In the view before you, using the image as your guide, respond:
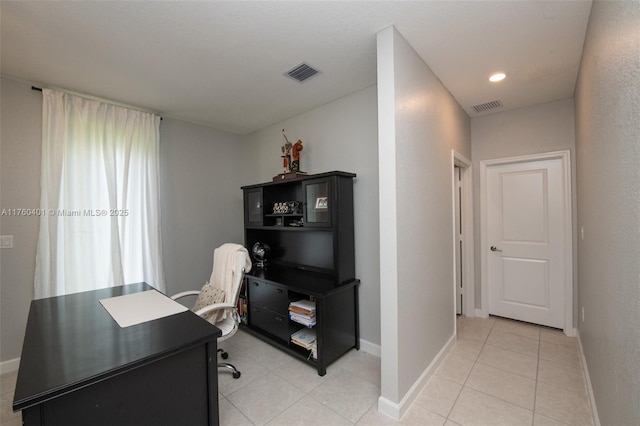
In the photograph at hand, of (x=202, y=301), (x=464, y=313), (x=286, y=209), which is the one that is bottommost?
(x=464, y=313)

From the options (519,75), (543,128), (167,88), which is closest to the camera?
(519,75)

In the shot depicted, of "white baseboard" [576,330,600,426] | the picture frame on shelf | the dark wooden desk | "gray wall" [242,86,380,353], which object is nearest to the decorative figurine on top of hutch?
"gray wall" [242,86,380,353]

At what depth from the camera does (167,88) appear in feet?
8.52

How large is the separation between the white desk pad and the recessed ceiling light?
315 centimetres

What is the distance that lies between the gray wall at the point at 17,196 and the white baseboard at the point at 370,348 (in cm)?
319

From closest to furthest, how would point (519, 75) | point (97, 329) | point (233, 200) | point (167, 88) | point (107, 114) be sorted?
1. point (97, 329)
2. point (519, 75)
3. point (167, 88)
4. point (107, 114)
5. point (233, 200)

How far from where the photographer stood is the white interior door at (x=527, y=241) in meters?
3.02

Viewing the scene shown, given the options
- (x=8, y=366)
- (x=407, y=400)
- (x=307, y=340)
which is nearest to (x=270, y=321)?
(x=307, y=340)

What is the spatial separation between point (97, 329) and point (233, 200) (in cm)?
272

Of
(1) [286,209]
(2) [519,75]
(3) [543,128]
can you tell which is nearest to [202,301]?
(1) [286,209]

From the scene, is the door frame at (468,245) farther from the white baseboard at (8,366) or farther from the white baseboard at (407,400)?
the white baseboard at (8,366)

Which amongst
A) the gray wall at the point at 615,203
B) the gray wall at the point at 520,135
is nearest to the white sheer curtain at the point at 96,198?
the gray wall at the point at 615,203

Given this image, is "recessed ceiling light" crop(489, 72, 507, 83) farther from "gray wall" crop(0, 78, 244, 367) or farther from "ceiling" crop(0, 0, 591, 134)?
"gray wall" crop(0, 78, 244, 367)

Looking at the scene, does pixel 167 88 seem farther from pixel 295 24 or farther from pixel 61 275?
pixel 61 275
